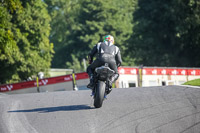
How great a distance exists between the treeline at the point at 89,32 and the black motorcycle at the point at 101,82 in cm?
1399

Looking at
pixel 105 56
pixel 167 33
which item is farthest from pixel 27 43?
pixel 105 56

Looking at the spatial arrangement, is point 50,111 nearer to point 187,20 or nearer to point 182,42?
point 187,20

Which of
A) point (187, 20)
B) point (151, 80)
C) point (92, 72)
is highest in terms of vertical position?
point (187, 20)

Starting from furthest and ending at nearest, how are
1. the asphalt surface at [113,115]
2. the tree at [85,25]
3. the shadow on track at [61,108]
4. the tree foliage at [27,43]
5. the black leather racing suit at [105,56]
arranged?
the tree at [85,25] < the tree foliage at [27,43] < the black leather racing suit at [105,56] < the shadow on track at [61,108] < the asphalt surface at [113,115]

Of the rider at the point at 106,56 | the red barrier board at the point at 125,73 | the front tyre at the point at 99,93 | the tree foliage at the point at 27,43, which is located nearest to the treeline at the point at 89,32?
the tree foliage at the point at 27,43

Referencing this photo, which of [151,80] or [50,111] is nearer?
[50,111]

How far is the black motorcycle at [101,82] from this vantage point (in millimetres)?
9398

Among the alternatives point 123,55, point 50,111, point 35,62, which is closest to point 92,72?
point 50,111

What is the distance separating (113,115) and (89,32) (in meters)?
60.3

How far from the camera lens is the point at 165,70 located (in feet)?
85.0

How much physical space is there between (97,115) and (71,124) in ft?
3.12

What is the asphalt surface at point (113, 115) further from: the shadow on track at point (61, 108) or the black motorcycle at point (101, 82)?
the black motorcycle at point (101, 82)

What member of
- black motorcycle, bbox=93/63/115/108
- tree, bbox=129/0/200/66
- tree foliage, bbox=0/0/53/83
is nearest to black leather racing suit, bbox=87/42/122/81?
black motorcycle, bbox=93/63/115/108

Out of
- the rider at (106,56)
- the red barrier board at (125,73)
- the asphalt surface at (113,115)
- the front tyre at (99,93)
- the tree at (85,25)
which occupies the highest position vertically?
the tree at (85,25)
